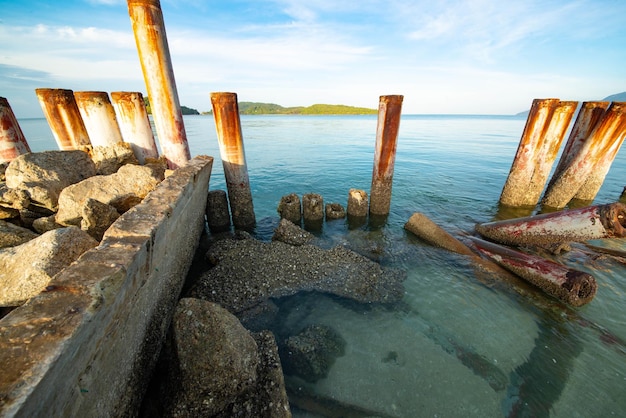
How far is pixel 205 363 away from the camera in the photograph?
2.79m

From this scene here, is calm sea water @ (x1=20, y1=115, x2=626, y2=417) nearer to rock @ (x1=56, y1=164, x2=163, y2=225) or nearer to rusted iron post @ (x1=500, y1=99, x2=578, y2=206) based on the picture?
rusted iron post @ (x1=500, y1=99, x2=578, y2=206)

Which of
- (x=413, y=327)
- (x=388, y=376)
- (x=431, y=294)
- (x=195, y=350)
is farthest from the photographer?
(x=431, y=294)

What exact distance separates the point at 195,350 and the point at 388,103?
7.34 metres

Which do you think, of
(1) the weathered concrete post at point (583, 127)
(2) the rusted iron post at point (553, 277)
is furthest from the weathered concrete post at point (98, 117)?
(1) the weathered concrete post at point (583, 127)

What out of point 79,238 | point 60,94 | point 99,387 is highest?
point 60,94

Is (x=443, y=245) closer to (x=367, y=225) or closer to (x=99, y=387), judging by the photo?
(x=367, y=225)

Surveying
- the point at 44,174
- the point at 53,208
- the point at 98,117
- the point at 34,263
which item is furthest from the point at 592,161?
the point at 98,117

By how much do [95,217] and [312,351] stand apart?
4138mm

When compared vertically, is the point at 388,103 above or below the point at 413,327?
above

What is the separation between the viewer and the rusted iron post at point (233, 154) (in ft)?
21.6

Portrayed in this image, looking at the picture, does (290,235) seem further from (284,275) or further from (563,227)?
(563,227)

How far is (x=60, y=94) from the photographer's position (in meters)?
7.20

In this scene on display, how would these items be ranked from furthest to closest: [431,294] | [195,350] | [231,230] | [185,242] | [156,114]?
1. [231,230]
2. [156,114]
3. [431,294]
4. [185,242]
5. [195,350]

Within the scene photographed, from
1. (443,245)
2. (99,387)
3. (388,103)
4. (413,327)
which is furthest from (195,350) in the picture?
(388,103)
